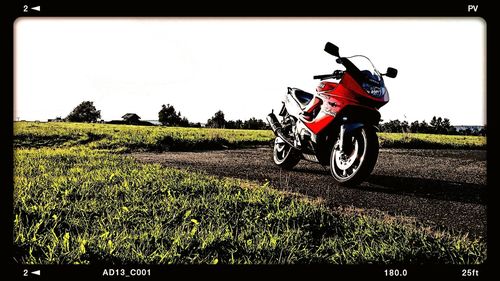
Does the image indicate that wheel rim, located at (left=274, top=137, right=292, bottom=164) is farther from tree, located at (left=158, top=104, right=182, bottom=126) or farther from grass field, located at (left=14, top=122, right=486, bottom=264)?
tree, located at (left=158, top=104, right=182, bottom=126)

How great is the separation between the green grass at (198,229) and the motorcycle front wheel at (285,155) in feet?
4.62

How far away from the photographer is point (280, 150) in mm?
5566

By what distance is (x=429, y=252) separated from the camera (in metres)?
2.22

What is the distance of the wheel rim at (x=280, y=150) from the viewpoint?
5444mm

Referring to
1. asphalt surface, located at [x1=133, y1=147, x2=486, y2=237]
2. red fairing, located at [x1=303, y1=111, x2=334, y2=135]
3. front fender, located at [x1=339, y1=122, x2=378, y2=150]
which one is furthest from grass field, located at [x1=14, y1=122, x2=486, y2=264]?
red fairing, located at [x1=303, y1=111, x2=334, y2=135]

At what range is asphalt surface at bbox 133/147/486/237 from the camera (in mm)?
3010

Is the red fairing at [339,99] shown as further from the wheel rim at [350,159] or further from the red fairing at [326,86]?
the wheel rim at [350,159]

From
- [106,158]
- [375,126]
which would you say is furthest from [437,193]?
[106,158]

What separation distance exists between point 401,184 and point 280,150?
6.65 feet

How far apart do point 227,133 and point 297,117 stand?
4587 millimetres

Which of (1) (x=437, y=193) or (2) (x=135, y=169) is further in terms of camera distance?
(2) (x=135, y=169)

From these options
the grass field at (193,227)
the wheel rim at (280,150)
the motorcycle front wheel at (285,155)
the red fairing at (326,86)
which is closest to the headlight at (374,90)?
the red fairing at (326,86)

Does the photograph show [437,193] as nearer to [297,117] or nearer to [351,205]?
[351,205]
